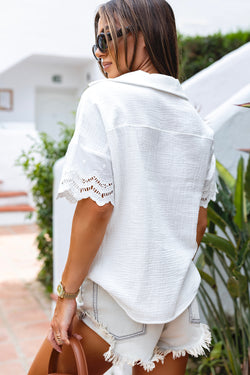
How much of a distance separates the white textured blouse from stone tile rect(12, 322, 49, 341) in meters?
2.72

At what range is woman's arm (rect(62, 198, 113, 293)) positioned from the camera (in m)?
1.15

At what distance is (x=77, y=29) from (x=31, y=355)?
10.2 meters

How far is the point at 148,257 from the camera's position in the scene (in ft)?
3.86

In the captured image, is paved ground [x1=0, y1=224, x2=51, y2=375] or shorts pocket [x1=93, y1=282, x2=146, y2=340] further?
paved ground [x1=0, y1=224, x2=51, y2=375]

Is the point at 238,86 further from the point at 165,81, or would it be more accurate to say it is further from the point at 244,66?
the point at 165,81

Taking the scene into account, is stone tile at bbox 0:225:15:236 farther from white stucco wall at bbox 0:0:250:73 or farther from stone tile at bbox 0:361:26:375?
white stucco wall at bbox 0:0:250:73

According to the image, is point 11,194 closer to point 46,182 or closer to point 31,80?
point 46,182

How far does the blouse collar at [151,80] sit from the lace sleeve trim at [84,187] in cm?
27

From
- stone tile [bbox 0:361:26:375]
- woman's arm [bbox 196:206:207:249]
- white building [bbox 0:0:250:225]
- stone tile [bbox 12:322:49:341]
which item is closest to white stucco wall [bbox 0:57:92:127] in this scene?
white building [bbox 0:0:250:225]

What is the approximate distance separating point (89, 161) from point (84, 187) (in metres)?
0.07

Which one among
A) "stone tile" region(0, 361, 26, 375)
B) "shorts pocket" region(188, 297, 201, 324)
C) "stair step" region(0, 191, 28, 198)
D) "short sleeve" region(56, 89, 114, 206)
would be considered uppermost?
"short sleeve" region(56, 89, 114, 206)

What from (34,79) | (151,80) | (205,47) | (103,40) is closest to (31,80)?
(34,79)

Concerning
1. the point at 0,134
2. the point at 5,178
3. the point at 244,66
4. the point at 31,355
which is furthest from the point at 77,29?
the point at 31,355

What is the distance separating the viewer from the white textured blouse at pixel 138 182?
1.14 metres
